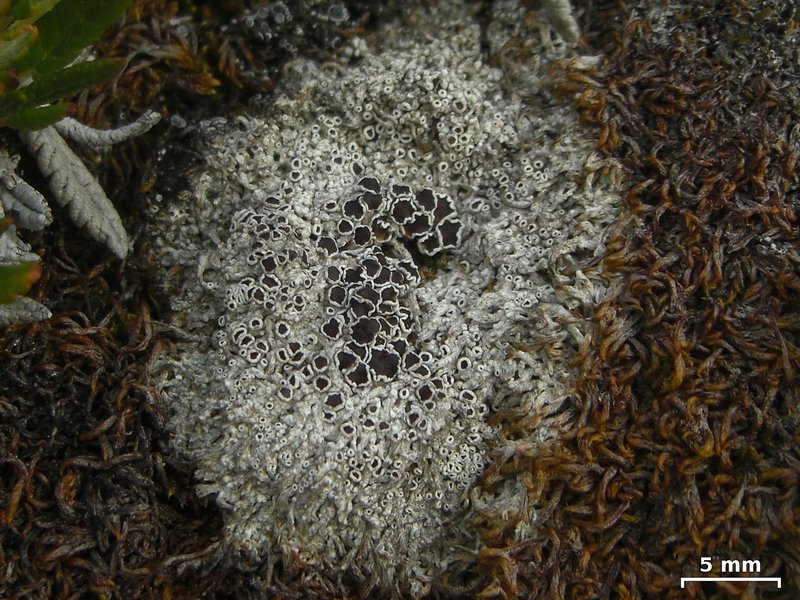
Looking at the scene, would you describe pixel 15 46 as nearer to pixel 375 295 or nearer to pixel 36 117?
pixel 36 117

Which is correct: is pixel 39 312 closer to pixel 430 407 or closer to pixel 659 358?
pixel 430 407

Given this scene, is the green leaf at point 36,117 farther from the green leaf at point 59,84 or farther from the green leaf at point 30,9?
the green leaf at point 30,9

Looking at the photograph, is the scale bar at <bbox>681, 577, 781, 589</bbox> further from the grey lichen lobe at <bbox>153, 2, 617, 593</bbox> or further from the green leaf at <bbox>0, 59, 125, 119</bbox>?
the green leaf at <bbox>0, 59, 125, 119</bbox>

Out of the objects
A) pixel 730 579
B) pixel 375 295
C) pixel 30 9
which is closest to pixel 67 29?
pixel 30 9

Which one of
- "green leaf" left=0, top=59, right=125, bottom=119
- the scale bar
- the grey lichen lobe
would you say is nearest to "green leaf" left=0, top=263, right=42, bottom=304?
"green leaf" left=0, top=59, right=125, bottom=119

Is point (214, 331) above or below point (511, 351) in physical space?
above

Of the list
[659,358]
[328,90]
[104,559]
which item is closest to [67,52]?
[328,90]
